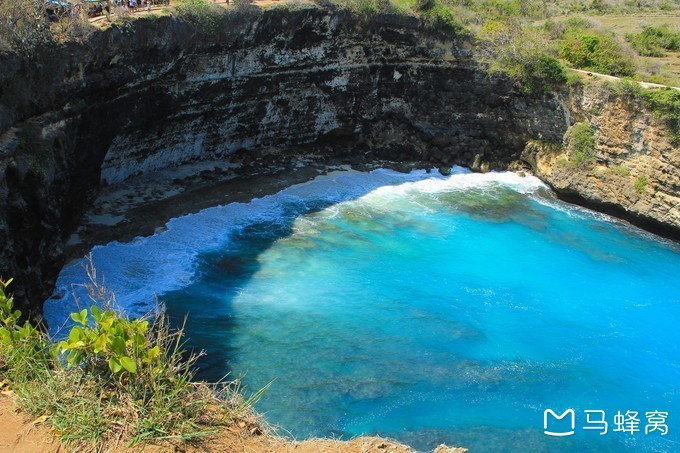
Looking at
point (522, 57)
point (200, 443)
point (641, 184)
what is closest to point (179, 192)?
point (522, 57)

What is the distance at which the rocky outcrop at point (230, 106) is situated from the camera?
20.1 metres

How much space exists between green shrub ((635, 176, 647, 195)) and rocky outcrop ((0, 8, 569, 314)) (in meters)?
5.77

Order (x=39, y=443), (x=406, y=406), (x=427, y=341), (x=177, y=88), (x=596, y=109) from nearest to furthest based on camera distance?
(x=39, y=443) < (x=406, y=406) < (x=427, y=341) < (x=177, y=88) < (x=596, y=109)

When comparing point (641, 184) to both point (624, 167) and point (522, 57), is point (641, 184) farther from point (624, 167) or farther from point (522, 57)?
point (522, 57)

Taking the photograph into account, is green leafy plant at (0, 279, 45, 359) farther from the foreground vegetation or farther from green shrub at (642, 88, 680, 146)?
green shrub at (642, 88, 680, 146)

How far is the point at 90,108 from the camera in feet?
81.1

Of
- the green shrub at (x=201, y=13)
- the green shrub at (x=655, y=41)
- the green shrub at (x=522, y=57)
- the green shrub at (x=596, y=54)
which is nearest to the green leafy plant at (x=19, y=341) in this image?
the green shrub at (x=201, y=13)

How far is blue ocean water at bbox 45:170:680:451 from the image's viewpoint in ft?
58.4

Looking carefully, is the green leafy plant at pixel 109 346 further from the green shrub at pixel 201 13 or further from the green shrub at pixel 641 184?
the green shrub at pixel 641 184

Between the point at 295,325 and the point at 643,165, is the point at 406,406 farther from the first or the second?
the point at 643,165

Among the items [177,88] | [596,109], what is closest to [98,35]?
[177,88]

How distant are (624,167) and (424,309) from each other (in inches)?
631

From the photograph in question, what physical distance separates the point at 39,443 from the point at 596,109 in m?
31.8

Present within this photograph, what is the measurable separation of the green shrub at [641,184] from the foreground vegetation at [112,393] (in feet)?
91.7
